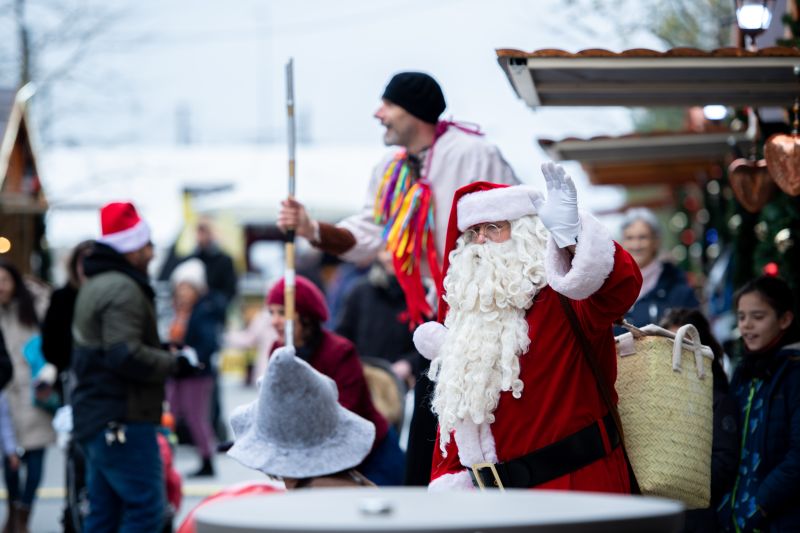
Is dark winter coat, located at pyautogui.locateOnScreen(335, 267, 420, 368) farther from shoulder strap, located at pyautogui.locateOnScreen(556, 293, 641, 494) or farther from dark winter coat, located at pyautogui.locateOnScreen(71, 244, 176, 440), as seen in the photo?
shoulder strap, located at pyautogui.locateOnScreen(556, 293, 641, 494)

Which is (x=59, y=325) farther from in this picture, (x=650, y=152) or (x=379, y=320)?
(x=650, y=152)

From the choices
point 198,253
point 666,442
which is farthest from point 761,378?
point 198,253

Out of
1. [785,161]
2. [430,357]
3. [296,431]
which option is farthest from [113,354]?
[785,161]

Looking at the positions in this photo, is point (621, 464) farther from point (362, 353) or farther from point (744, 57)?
point (362, 353)

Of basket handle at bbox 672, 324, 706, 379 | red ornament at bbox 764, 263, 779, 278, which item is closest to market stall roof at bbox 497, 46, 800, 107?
basket handle at bbox 672, 324, 706, 379

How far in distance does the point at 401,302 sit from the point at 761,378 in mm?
4345

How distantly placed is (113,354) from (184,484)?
5029mm

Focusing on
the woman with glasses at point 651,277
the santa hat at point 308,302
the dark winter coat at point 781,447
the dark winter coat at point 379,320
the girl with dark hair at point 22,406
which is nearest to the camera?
the dark winter coat at point 781,447

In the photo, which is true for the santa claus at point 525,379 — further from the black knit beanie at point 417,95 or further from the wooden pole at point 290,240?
the black knit beanie at point 417,95

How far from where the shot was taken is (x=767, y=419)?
18.6 ft

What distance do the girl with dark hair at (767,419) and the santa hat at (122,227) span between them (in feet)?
10.8

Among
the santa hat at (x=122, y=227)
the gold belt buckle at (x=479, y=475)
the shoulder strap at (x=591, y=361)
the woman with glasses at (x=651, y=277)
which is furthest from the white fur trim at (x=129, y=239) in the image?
the shoulder strap at (x=591, y=361)

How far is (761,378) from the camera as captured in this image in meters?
5.79

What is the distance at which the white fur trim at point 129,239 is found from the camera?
7.44 metres
